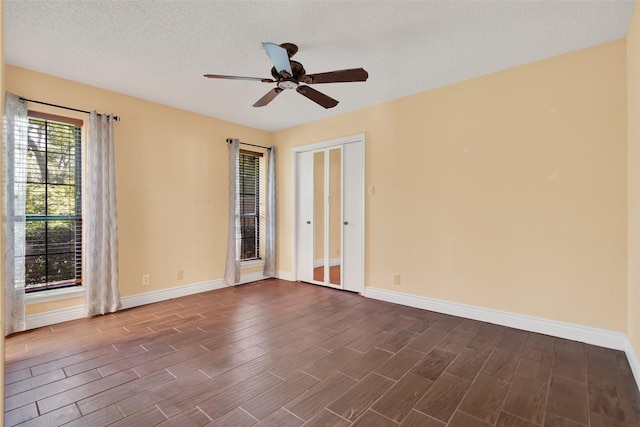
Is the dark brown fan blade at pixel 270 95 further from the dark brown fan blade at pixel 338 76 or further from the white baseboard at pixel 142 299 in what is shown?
the white baseboard at pixel 142 299

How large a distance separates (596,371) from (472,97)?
105 inches

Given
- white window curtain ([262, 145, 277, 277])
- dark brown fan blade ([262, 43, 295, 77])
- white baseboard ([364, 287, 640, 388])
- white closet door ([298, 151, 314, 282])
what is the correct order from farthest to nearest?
white window curtain ([262, 145, 277, 277]) → white closet door ([298, 151, 314, 282]) → white baseboard ([364, 287, 640, 388]) → dark brown fan blade ([262, 43, 295, 77])

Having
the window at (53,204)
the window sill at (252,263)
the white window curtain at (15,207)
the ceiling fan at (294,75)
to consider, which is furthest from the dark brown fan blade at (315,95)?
the window sill at (252,263)

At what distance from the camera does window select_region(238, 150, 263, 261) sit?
5.16 meters

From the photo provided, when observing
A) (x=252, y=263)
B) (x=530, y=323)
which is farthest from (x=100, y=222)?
(x=530, y=323)

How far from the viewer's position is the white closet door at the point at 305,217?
505 centimetres

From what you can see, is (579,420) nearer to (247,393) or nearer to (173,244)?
(247,393)

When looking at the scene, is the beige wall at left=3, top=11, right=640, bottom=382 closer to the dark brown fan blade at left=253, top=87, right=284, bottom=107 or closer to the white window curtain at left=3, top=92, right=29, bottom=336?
the white window curtain at left=3, top=92, right=29, bottom=336

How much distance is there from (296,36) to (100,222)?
2890 mm

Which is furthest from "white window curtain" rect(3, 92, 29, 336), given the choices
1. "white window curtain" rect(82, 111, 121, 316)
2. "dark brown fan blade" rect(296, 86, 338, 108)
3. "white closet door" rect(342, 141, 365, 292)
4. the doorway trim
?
"white closet door" rect(342, 141, 365, 292)

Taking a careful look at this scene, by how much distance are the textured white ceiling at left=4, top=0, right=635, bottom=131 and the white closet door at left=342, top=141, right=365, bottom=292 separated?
1110 mm

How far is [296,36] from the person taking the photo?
8.40ft

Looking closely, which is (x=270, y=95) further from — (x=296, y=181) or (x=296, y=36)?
(x=296, y=181)

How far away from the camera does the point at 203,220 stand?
15.0 feet
